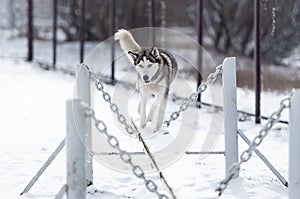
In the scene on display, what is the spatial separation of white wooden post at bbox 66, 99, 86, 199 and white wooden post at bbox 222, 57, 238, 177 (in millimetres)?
1316

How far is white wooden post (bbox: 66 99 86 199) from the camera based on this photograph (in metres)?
2.77

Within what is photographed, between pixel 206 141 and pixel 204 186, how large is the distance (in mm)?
1634

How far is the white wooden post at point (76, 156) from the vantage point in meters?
2.77

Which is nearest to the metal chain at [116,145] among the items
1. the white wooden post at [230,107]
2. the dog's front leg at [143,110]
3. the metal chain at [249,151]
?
the metal chain at [249,151]

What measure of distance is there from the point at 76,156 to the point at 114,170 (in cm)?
147

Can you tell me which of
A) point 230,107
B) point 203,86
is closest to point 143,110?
point 203,86

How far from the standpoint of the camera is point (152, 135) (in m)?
4.53

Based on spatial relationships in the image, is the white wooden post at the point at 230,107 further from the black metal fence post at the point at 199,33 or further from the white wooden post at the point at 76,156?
the black metal fence post at the point at 199,33

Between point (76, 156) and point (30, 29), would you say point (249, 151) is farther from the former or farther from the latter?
point (30, 29)

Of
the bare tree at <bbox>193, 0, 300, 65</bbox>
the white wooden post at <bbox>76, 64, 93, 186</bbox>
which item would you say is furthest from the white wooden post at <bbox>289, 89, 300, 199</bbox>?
the bare tree at <bbox>193, 0, 300, 65</bbox>

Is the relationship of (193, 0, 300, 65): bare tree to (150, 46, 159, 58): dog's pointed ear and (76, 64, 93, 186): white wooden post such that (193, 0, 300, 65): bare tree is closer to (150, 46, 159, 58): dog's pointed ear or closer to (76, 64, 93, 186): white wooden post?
(150, 46, 159, 58): dog's pointed ear

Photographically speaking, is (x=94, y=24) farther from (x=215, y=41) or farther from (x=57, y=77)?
(x=57, y=77)

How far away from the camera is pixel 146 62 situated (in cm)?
411

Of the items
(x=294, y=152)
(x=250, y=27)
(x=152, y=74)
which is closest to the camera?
(x=294, y=152)
